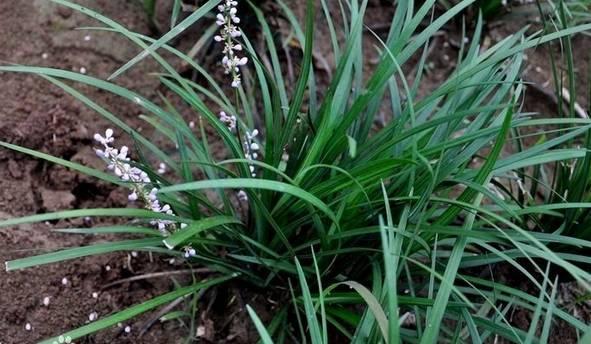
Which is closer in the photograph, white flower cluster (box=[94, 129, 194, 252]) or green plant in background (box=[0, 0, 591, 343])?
white flower cluster (box=[94, 129, 194, 252])

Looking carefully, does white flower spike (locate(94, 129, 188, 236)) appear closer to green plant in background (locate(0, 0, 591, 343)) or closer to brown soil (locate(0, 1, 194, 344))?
green plant in background (locate(0, 0, 591, 343))

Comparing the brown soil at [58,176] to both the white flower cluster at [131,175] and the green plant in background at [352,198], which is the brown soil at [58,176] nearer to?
the green plant in background at [352,198]

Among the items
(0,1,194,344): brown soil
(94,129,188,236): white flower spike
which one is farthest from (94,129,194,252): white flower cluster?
(0,1,194,344): brown soil

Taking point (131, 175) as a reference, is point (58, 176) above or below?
below

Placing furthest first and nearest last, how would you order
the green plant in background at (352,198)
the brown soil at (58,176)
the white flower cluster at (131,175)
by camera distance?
1. the brown soil at (58,176)
2. the green plant in background at (352,198)
3. the white flower cluster at (131,175)

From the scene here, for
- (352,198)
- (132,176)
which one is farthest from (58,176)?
(352,198)

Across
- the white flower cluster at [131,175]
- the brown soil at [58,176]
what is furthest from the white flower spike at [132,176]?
the brown soil at [58,176]

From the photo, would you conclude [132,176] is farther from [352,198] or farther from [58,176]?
[58,176]

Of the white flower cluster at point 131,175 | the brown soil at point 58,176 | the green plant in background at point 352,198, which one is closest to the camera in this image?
the white flower cluster at point 131,175

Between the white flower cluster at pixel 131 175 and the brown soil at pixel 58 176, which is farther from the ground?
the white flower cluster at pixel 131 175

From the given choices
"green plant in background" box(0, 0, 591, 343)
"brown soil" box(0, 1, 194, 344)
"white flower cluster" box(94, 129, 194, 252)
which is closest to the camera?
"white flower cluster" box(94, 129, 194, 252)

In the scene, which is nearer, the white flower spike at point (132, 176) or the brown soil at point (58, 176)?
the white flower spike at point (132, 176)
